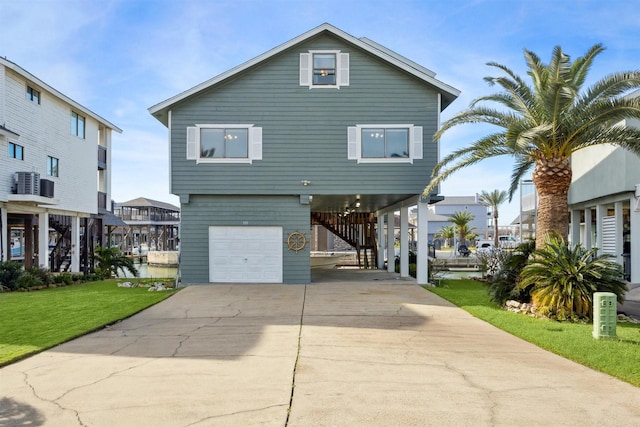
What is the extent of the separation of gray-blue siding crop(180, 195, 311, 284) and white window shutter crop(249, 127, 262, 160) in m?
1.53

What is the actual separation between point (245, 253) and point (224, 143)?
4.17m

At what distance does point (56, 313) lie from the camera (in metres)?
10.9

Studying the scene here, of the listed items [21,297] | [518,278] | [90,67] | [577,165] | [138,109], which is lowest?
[21,297]

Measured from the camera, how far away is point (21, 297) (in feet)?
45.8

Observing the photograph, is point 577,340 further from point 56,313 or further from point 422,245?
point 56,313

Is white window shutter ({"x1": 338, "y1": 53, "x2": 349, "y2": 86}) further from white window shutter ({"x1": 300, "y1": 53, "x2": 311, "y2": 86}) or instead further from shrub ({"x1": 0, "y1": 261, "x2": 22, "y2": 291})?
shrub ({"x1": 0, "y1": 261, "x2": 22, "y2": 291})

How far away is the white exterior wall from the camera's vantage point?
1833 cm

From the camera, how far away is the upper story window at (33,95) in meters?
19.8

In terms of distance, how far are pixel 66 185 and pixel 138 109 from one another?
931 cm

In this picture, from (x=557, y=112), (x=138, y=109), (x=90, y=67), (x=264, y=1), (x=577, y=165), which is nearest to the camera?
(x=557, y=112)

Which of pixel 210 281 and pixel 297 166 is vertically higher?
pixel 297 166

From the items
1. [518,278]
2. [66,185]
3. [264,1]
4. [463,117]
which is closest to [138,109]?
[264,1]

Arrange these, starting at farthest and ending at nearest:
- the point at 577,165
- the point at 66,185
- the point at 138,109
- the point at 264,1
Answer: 1. the point at 66,185
2. the point at 577,165
3. the point at 138,109
4. the point at 264,1

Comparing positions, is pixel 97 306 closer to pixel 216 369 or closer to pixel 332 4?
pixel 216 369
